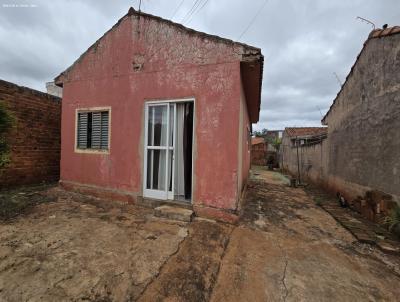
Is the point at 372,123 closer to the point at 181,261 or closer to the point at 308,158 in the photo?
the point at 181,261

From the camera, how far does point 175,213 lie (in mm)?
4109

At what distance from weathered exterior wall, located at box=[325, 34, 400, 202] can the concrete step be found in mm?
4175

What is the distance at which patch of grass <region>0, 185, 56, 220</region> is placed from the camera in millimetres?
4203

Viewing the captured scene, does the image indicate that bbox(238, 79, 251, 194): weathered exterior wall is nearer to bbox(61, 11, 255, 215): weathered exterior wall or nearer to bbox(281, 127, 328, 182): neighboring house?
bbox(61, 11, 255, 215): weathered exterior wall

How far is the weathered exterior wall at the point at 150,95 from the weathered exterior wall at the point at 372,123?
3.21 m

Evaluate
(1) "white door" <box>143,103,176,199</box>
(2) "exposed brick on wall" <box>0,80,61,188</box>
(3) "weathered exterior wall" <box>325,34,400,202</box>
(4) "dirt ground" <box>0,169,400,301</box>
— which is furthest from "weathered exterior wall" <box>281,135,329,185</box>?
(2) "exposed brick on wall" <box>0,80,61,188</box>

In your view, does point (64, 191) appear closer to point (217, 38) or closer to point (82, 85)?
point (82, 85)

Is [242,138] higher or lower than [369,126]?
lower

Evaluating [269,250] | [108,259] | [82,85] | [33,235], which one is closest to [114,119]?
[82,85]

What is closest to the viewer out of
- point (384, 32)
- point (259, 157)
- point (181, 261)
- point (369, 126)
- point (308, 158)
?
point (181, 261)

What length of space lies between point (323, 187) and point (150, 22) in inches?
345

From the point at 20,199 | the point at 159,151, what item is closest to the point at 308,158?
the point at 159,151

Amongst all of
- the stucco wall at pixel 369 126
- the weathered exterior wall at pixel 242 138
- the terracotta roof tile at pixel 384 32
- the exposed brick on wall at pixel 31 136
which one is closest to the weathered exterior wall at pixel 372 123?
the stucco wall at pixel 369 126

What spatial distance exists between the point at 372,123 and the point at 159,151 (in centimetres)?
528
